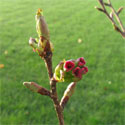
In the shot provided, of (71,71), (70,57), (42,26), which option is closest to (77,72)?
(71,71)

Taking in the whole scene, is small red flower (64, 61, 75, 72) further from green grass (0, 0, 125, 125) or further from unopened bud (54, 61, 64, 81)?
green grass (0, 0, 125, 125)

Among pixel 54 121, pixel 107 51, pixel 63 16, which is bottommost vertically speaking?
pixel 54 121

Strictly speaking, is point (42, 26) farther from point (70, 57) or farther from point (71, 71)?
point (70, 57)

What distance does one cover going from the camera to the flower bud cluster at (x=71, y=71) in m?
0.76

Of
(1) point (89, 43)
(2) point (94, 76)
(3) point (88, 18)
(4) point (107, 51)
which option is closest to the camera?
(2) point (94, 76)

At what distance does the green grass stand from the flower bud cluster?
2856mm

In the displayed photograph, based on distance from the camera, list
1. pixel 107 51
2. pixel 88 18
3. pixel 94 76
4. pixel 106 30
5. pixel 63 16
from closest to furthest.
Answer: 1. pixel 94 76
2. pixel 107 51
3. pixel 106 30
4. pixel 88 18
5. pixel 63 16

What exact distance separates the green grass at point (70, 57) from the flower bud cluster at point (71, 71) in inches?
112

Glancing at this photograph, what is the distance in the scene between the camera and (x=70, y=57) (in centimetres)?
539

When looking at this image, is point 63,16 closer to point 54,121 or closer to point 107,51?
point 107,51

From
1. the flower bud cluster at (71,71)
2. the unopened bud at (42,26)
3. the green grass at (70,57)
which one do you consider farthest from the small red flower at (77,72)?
the green grass at (70,57)

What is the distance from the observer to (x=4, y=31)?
7508mm

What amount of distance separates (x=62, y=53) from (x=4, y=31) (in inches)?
112

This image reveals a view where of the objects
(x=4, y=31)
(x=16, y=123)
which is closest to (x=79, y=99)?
(x=16, y=123)
